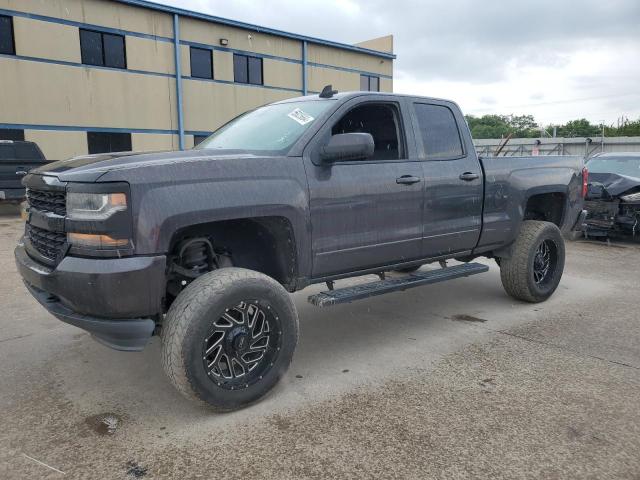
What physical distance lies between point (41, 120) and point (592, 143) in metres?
19.4

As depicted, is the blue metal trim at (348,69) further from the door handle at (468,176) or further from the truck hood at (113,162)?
the truck hood at (113,162)

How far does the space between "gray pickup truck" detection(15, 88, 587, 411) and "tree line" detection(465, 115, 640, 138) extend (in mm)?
41550

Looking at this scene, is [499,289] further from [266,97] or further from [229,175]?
[266,97]

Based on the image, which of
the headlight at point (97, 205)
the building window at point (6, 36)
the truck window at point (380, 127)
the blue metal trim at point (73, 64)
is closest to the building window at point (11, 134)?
the blue metal trim at point (73, 64)

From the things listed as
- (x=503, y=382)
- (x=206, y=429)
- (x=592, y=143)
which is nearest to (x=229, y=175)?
(x=206, y=429)

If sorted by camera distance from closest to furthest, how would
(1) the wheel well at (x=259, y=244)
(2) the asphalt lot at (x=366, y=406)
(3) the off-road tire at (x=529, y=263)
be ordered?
1. (2) the asphalt lot at (x=366, y=406)
2. (1) the wheel well at (x=259, y=244)
3. (3) the off-road tire at (x=529, y=263)

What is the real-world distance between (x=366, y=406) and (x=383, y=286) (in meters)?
1.09

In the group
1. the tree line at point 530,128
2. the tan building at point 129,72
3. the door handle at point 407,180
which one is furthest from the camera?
the tree line at point 530,128

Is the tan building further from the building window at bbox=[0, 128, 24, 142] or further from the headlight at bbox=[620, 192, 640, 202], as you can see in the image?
the headlight at bbox=[620, 192, 640, 202]

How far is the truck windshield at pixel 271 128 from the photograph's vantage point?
12.1 feet


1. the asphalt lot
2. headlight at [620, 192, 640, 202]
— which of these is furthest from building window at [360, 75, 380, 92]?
the asphalt lot

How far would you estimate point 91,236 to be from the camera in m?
2.77

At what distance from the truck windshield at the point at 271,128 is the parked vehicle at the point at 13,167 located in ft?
31.3

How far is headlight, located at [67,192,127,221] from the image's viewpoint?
8.98ft
